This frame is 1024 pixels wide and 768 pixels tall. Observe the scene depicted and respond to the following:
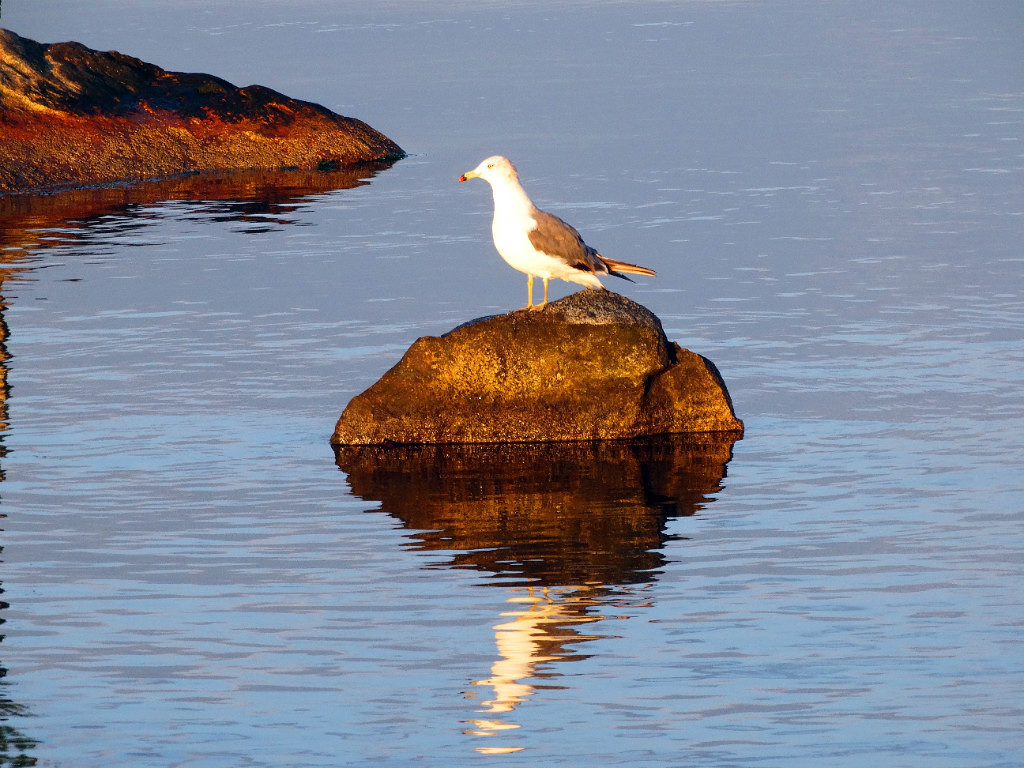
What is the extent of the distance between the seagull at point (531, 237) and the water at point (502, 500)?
1646 mm

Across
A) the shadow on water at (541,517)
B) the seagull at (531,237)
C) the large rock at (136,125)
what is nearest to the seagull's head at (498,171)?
the seagull at (531,237)

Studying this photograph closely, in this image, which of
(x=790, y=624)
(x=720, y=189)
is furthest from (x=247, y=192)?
(x=790, y=624)

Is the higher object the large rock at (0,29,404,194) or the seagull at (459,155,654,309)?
the large rock at (0,29,404,194)

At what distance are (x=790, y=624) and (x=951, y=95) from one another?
39.5m

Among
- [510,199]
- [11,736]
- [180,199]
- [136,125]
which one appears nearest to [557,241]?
[510,199]

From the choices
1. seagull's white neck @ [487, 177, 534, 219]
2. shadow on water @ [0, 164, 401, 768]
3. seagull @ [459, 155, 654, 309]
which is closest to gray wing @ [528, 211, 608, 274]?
seagull @ [459, 155, 654, 309]

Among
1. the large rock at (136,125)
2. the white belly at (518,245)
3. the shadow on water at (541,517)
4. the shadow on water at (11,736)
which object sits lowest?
the shadow on water at (11,736)

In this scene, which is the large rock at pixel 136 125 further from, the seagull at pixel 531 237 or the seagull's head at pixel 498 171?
the seagull at pixel 531 237

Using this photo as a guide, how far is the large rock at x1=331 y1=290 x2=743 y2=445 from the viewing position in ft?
53.3

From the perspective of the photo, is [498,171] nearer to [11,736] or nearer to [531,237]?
[531,237]

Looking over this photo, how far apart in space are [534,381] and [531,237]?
1330mm

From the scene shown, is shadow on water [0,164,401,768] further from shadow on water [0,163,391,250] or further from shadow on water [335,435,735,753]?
shadow on water [335,435,735,753]

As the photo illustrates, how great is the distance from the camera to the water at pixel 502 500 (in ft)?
32.8

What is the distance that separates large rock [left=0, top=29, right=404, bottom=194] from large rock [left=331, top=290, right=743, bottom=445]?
19825mm
